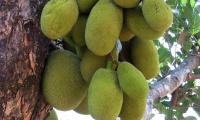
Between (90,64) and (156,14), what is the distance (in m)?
0.24

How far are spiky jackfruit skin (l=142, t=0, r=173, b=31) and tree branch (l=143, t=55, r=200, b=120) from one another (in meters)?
0.79

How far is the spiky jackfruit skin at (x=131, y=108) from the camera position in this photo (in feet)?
3.40

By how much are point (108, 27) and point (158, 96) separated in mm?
996

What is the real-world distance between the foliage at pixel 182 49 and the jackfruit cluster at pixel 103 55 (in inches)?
55.5

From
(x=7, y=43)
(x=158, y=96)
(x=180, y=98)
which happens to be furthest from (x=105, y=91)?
(x=180, y=98)

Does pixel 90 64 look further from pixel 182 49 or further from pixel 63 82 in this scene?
pixel 182 49

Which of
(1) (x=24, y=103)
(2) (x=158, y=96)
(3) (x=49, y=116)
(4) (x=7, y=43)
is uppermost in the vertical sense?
(4) (x=7, y=43)

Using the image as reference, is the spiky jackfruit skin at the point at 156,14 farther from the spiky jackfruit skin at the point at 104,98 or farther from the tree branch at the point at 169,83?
the tree branch at the point at 169,83

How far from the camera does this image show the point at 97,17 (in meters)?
0.99

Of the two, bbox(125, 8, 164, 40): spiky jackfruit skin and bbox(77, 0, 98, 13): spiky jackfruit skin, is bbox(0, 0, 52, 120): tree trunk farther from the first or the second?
bbox(125, 8, 164, 40): spiky jackfruit skin

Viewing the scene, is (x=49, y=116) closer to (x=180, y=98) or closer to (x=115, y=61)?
(x=115, y=61)

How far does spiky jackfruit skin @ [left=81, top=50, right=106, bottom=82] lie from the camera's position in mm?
1087

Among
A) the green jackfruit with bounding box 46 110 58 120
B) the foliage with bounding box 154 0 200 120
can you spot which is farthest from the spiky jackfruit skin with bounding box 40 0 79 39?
the foliage with bounding box 154 0 200 120

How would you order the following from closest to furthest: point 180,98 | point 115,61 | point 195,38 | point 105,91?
point 105,91
point 115,61
point 180,98
point 195,38
